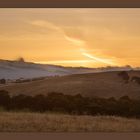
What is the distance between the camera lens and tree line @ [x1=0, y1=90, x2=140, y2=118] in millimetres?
5484

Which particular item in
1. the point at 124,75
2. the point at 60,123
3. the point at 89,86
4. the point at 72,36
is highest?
the point at 72,36

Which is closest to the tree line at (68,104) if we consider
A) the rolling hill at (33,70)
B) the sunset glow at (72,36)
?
the rolling hill at (33,70)

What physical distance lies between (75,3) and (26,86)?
1.23 metres

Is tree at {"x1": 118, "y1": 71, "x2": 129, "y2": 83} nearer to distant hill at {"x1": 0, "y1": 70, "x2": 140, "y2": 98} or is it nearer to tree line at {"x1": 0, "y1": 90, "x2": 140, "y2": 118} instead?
distant hill at {"x1": 0, "y1": 70, "x2": 140, "y2": 98}

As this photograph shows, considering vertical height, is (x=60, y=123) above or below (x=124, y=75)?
below

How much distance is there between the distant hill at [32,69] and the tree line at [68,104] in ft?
0.83

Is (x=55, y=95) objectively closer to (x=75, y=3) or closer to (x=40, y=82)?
(x=40, y=82)

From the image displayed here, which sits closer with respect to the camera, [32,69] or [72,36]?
[32,69]

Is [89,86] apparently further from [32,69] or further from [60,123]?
[32,69]

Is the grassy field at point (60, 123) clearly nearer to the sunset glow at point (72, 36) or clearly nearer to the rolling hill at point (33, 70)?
the rolling hill at point (33, 70)

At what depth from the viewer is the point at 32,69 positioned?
5.52 metres

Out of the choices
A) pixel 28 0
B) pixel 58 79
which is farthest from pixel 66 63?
pixel 28 0

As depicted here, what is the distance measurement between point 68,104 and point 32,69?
642mm


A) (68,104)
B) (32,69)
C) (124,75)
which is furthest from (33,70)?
(124,75)
